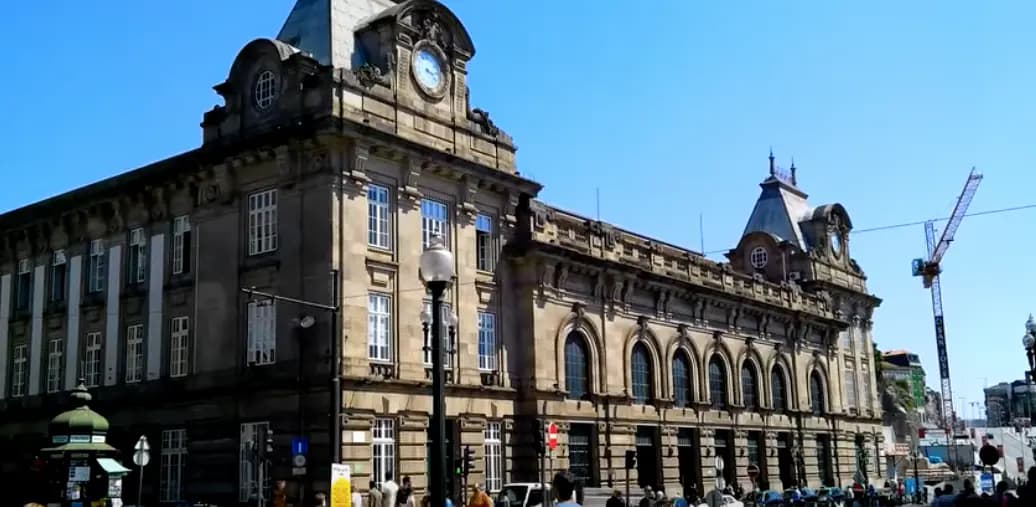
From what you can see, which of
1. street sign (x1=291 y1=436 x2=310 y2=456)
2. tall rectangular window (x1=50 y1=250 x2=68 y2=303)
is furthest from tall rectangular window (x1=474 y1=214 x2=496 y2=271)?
tall rectangular window (x1=50 y1=250 x2=68 y2=303)

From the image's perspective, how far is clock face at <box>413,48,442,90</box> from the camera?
37.1m

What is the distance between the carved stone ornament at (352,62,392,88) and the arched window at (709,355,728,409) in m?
24.2

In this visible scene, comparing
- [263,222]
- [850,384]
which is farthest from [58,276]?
[850,384]

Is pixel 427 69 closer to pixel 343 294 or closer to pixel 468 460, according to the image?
pixel 343 294

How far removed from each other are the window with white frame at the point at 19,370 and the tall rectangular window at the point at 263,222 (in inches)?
541

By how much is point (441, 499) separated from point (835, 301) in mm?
57677

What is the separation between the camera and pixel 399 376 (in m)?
34.1

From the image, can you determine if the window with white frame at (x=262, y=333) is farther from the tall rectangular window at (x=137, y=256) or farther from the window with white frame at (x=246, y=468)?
the tall rectangular window at (x=137, y=256)

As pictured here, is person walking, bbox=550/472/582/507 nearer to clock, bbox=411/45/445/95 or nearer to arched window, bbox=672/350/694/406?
clock, bbox=411/45/445/95

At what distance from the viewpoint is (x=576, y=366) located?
42.6 metres

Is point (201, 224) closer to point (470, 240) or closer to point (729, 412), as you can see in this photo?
point (470, 240)

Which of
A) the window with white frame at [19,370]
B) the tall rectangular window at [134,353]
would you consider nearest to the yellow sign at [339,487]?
the tall rectangular window at [134,353]

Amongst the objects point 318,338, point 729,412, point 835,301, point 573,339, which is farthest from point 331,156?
point 835,301

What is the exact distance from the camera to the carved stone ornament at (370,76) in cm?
3479
